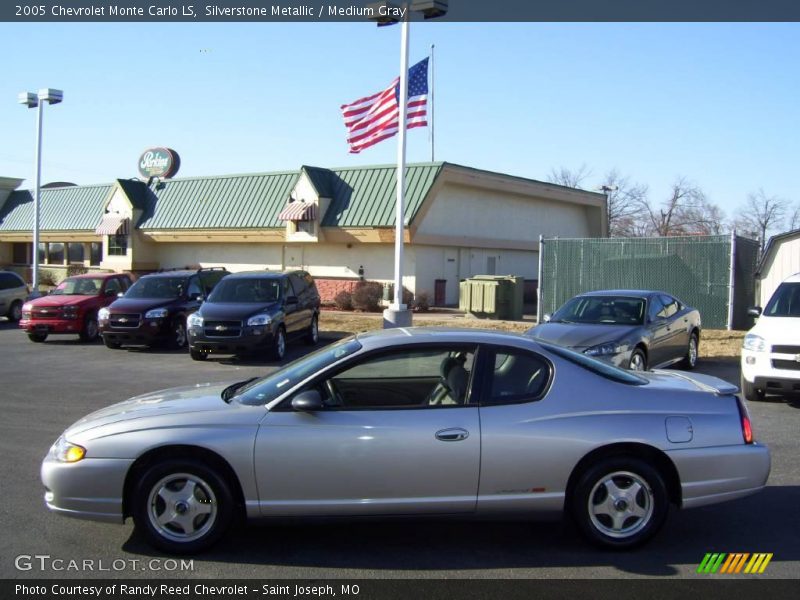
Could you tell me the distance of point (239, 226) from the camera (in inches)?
1192

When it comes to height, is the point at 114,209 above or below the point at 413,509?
above

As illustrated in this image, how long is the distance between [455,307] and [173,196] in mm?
14201

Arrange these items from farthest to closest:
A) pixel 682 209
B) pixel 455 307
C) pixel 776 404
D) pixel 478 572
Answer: pixel 682 209
pixel 455 307
pixel 776 404
pixel 478 572

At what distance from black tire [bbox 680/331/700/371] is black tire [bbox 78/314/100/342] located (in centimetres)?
1357

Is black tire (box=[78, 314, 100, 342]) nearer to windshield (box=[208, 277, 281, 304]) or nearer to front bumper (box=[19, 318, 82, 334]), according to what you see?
front bumper (box=[19, 318, 82, 334])

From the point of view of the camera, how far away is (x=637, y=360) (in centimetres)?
1141

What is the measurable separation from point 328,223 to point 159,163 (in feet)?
48.5

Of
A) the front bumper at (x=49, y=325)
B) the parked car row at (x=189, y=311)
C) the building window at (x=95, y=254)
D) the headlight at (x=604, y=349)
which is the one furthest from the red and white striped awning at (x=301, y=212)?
the headlight at (x=604, y=349)

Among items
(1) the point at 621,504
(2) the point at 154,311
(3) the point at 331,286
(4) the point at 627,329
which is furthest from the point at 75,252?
(1) the point at 621,504

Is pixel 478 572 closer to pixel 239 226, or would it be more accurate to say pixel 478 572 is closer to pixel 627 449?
pixel 627 449

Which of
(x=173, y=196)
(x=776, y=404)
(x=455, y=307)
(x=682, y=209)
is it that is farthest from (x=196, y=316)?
(x=682, y=209)

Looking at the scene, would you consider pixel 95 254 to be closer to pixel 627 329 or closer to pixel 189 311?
pixel 189 311

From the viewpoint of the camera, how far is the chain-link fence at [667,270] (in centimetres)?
1956

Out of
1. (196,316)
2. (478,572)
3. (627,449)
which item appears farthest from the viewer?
(196,316)
